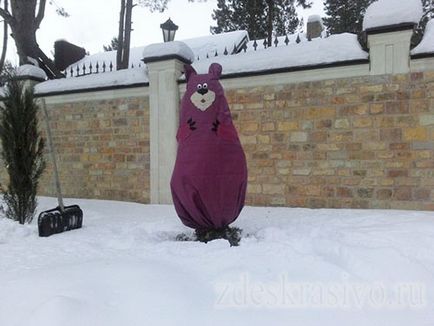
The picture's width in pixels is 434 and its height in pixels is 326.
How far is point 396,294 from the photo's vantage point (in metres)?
2.39

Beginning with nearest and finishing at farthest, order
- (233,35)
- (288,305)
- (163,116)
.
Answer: (288,305) → (163,116) → (233,35)

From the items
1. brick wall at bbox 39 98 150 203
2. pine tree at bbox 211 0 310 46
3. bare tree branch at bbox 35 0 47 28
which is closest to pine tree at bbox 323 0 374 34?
pine tree at bbox 211 0 310 46

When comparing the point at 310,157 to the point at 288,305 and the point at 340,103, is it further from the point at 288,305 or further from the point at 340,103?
the point at 288,305

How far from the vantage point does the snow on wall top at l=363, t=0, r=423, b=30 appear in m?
4.79

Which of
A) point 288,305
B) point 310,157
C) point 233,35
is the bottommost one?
point 288,305

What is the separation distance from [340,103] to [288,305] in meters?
3.66

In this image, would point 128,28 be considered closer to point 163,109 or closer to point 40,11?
point 40,11

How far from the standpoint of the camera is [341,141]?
17.3ft

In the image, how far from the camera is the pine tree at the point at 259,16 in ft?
41.3

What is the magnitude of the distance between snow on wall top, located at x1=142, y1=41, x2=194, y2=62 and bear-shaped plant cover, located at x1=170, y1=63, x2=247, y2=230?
245 cm

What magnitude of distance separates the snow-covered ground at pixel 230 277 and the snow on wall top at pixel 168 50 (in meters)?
3.18

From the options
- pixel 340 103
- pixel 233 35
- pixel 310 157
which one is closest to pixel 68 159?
pixel 310 157

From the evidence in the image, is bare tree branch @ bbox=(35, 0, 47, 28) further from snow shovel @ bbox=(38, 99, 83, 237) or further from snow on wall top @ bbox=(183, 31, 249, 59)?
snow shovel @ bbox=(38, 99, 83, 237)

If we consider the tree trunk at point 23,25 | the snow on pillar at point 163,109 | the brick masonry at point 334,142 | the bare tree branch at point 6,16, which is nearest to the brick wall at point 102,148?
the brick masonry at point 334,142
